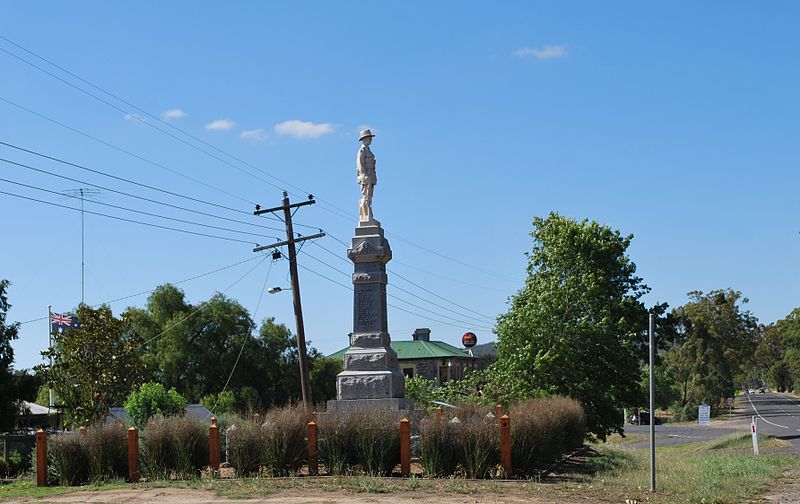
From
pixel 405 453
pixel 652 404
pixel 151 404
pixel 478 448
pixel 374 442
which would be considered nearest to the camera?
pixel 652 404

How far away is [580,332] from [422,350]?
49576mm

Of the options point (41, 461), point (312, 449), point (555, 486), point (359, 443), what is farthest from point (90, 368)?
point (555, 486)

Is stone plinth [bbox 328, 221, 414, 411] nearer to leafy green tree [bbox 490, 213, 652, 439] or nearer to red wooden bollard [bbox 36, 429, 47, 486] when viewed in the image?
red wooden bollard [bbox 36, 429, 47, 486]

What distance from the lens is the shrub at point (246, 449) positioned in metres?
18.2

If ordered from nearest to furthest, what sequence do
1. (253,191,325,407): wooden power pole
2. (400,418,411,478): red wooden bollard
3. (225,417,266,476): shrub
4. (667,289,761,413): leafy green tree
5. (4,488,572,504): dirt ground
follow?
1. (4,488,572,504): dirt ground
2. (400,418,411,478): red wooden bollard
3. (225,417,266,476): shrub
4. (253,191,325,407): wooden power pole
5. (667,289,761,413): leafy green tree

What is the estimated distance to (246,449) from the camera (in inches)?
719

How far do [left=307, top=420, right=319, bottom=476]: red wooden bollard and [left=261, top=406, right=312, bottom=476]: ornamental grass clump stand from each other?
0.50 ft

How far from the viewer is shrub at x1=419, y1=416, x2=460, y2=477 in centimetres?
1775

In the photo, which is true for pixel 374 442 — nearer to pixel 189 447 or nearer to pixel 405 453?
pixel 405 453

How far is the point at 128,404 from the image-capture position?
26984 millimetres

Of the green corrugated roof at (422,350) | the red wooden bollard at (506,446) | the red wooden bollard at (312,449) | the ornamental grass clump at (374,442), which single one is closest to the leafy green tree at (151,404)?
the red wooden bollard at (312,449)

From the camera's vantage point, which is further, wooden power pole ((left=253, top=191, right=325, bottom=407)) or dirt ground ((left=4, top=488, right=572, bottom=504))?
wooden power pole ((left=253, top=191, right=325, bottom=407))

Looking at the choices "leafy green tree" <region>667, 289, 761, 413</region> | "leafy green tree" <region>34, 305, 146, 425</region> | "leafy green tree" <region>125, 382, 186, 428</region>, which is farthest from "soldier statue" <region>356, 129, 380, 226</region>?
"leafy green tree" <region>667, 289, 761, 413</region>

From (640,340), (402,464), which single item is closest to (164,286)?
(640,340)
